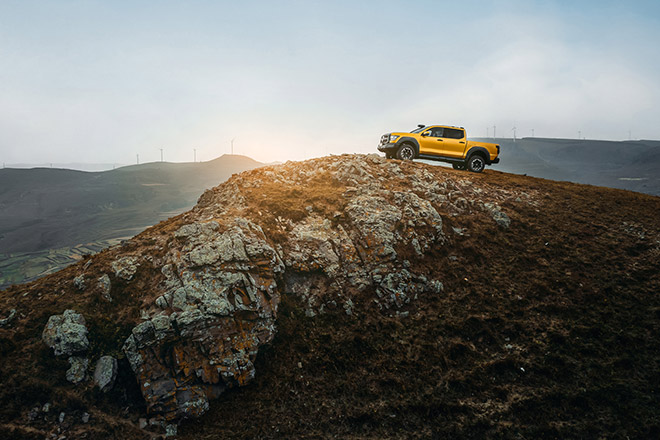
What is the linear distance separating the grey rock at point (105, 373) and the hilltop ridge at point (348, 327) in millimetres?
140

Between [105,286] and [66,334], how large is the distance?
65.4 inches

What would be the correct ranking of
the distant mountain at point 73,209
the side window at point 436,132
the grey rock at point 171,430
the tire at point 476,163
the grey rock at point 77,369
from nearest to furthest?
1. the grey rock at point 171,430
2. the grey rock at point 77,369
3. the side window at point 436,132
4. the tire at point 476,163
5. the distant mountain at point 73,209

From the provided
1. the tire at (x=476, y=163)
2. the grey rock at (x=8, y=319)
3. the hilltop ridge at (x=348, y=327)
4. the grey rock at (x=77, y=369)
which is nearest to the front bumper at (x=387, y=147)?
the tire at (x=476, y=163)

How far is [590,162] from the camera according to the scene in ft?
542

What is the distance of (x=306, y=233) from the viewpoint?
1143cm

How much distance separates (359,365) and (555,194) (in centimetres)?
1581

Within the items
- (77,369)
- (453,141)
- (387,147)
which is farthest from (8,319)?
(453,141)

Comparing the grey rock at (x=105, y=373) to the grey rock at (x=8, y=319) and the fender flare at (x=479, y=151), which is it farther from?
the fender flare at (x=479, y=151)

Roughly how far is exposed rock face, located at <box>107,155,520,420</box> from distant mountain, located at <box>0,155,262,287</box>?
8870cm

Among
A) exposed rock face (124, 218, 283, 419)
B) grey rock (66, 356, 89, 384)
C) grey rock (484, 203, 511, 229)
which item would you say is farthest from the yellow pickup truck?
grey rock (66, 356, 89, 384)

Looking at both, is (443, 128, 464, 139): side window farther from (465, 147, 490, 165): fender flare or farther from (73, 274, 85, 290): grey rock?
(73, 274, 85, 290): grey rock

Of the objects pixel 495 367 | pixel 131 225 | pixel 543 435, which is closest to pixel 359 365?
pixel 495 367

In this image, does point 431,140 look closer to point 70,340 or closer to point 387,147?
point 387,147

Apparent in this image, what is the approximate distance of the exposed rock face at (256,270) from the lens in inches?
304
